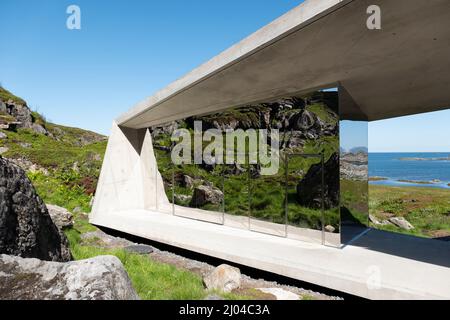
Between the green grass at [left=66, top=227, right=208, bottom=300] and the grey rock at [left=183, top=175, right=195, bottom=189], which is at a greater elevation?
the grey rock at [left=183, top=175, right=195, bottom=189]

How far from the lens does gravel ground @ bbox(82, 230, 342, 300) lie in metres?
5.10

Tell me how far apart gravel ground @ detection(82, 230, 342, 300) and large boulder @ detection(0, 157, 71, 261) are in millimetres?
3152

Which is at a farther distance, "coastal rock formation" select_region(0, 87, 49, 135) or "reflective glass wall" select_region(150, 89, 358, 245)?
"coastal rock formation" select_region(0, 87, 49, 135)

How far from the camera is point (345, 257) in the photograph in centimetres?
582

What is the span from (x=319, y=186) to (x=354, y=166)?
5.98 ft

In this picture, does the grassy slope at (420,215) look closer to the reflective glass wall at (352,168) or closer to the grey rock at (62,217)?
the reflective glass wall at (352,168)

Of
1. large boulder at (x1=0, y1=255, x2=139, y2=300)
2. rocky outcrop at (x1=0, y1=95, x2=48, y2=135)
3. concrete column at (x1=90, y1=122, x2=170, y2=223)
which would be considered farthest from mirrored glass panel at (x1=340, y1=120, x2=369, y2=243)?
rocky outcrop at (x1=0, y1=95, x2=48, y2=135)

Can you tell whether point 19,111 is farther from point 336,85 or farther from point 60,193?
point 336,85

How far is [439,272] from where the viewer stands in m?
5.03

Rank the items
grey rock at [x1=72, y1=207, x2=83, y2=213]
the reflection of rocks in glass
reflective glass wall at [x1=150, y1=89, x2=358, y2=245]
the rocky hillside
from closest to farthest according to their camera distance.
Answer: reflective glass wall at [x1=150, y1=89, x2=358, y2=245], the reflection of rocks in glass, grey rock at [x1=72, y1=207, x2=83, y2=213], the rocky hillside

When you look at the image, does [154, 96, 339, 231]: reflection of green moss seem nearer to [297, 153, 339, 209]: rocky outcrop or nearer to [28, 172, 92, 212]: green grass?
[297, 153, 339, 209]: rocky outcrop

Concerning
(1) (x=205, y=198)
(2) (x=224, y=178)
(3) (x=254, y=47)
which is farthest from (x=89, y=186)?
(3) (x=254, y=47)
